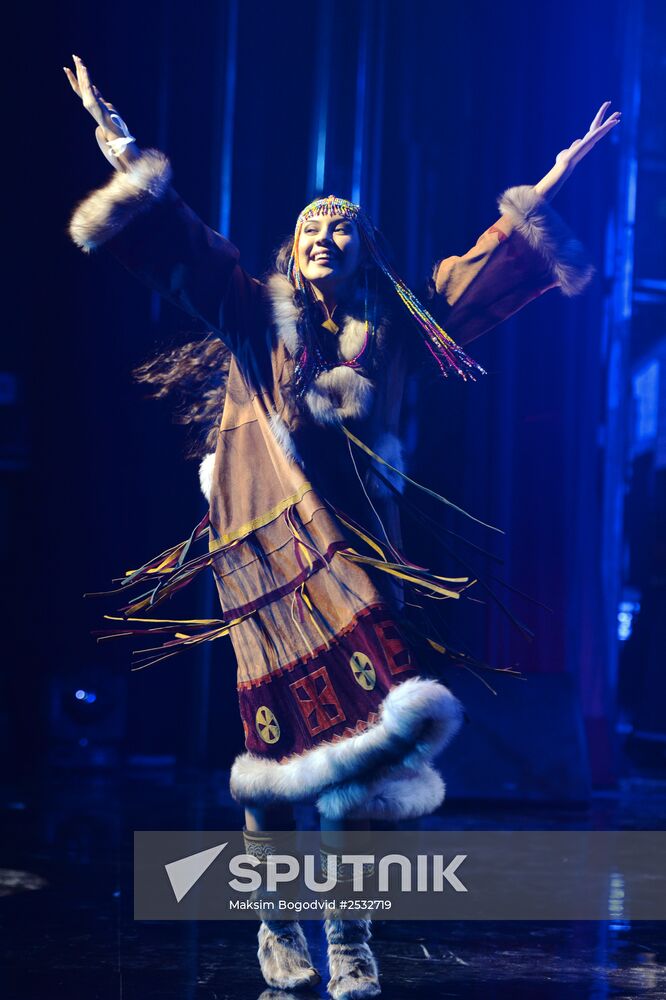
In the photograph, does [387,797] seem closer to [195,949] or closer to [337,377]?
[195,949]

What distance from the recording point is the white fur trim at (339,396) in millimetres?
2146

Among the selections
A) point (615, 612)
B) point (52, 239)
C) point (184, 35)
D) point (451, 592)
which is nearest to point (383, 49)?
point (184, 35)

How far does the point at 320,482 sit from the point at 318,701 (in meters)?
0.39

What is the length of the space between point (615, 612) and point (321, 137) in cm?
212

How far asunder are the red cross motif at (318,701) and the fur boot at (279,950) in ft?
0.78

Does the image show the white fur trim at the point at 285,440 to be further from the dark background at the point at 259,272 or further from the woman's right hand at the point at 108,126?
the dark background at the point at 259,272

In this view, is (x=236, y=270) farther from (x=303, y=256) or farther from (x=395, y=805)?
(x=395, y=805)

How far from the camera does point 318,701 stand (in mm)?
2072

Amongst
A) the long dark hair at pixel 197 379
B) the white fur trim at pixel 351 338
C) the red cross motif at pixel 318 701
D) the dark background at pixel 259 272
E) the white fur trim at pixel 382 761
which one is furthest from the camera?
the dark background at pixel 259 272

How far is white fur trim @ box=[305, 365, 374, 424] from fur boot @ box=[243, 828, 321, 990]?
0.75 meters

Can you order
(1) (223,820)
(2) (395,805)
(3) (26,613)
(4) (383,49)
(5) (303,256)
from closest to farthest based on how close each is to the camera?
(2) (395,805)
(5) (303,256)
(1) (223,820)
(4) (383,49)
(3) (26,613)

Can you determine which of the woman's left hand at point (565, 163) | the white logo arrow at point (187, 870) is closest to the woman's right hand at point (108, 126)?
the woman's left hand at point (565, 163)

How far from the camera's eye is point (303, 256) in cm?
223

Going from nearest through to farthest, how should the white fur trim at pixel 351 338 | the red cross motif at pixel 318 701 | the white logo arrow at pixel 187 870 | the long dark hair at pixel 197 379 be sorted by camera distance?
the red cross motif at pixel 318 701 < the white fur trim at pixel 351 338 < the long dark hair at pixel 197 379 < the white logo arrow at pixel 187 870
